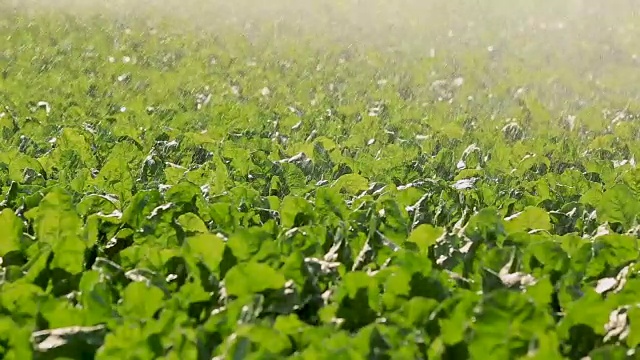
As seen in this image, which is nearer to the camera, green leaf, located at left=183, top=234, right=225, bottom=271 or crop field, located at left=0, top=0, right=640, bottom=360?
crop field, located at left=0, top=0, right=640, bottom=360

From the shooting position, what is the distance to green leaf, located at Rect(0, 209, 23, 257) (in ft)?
11.1

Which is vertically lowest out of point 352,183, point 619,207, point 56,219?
point 352,183

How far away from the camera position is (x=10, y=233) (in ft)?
11.2

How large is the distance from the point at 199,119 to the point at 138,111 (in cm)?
53

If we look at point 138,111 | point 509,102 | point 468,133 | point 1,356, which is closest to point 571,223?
point 1,356

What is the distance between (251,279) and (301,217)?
1.04m

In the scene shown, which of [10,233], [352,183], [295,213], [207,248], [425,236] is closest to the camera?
[207,248]

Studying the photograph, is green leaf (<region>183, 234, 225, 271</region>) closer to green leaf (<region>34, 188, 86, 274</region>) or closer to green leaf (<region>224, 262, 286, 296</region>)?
green leaf (<region>224, 262, 286, 296</region>)

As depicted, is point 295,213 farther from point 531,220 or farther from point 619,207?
point 619,207

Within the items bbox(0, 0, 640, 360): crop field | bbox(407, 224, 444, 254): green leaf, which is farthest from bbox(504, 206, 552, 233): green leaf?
bbox(407, 224, 444, 254): green leaf

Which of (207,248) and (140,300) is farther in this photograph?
(207,248)

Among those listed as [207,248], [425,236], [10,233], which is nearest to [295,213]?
[425,236]

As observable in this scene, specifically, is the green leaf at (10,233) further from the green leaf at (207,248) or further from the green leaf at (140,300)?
the green leaf at (140,300)

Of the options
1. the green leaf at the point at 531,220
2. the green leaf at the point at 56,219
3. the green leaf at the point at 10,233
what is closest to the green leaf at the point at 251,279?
the green leaf at the point at 56,219
